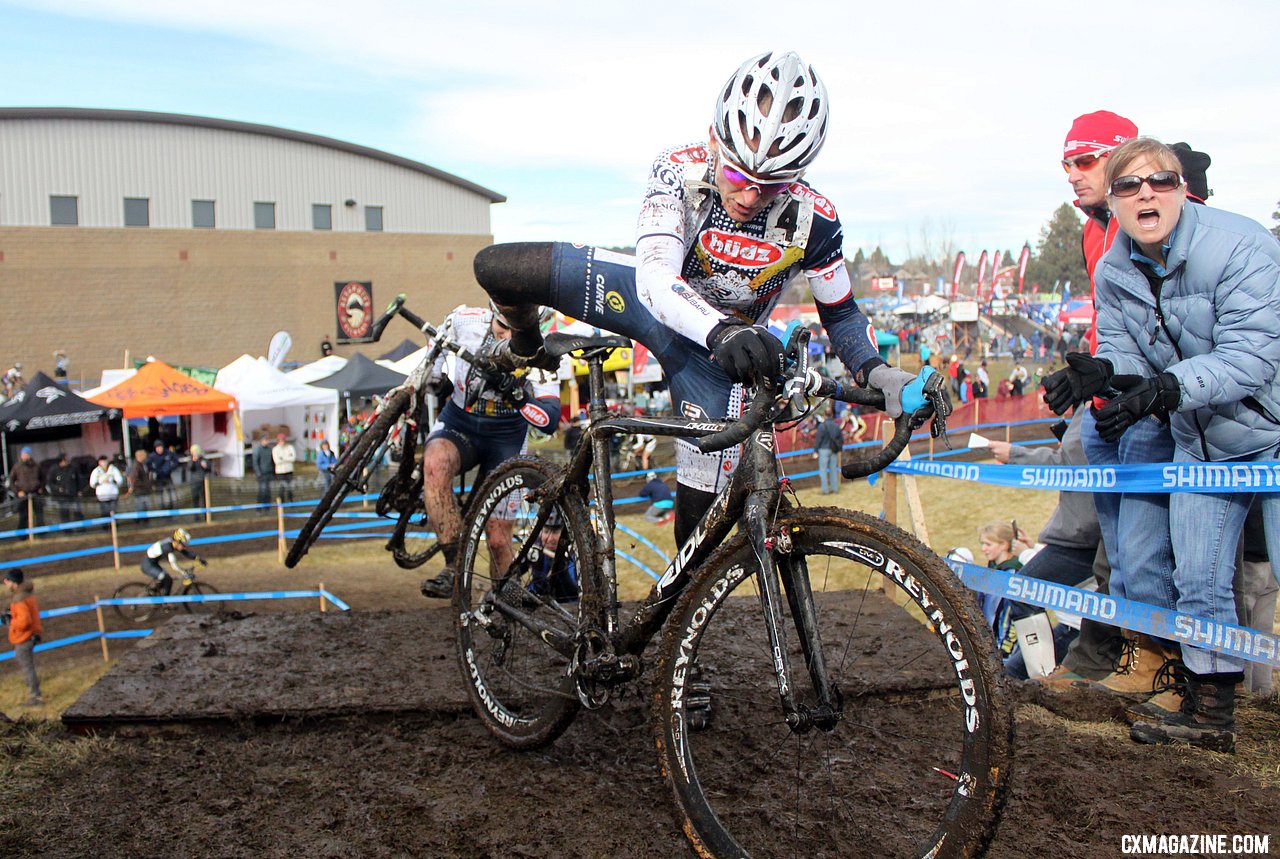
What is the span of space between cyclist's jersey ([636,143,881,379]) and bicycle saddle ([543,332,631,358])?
24 cm

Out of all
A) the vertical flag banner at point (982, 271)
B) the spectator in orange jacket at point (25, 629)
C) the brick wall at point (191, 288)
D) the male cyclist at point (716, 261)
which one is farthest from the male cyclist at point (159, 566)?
the vertical flag banner at point (982, 271)

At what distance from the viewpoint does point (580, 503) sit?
3.98 meters

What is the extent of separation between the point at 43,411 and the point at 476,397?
66.8 ft

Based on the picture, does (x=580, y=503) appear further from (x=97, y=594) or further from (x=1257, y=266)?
(x=97, y=594)

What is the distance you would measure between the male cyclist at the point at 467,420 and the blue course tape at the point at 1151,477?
282 centimetres

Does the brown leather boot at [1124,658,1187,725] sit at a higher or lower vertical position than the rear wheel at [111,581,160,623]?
higher

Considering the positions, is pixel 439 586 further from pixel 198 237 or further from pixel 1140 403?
pixel 198 237

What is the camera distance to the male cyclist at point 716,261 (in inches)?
137

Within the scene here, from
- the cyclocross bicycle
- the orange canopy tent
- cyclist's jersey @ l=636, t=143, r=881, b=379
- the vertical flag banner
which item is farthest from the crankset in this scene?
the vertical flag banner

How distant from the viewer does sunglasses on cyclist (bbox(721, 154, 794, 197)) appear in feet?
11.8

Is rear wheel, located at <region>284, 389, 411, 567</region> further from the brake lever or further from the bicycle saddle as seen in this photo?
the brake lever

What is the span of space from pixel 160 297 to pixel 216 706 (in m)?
40.5

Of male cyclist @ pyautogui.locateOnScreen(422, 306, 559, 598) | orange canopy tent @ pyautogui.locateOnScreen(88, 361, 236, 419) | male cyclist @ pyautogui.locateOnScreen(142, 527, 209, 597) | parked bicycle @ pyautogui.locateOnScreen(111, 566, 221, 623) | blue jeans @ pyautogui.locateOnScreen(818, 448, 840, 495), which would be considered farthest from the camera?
orange canopy tent @ pyautogui.locateOnScreen(88, 361, 236, 419)

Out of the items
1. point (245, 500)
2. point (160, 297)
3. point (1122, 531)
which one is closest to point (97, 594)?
point (245, 500)
